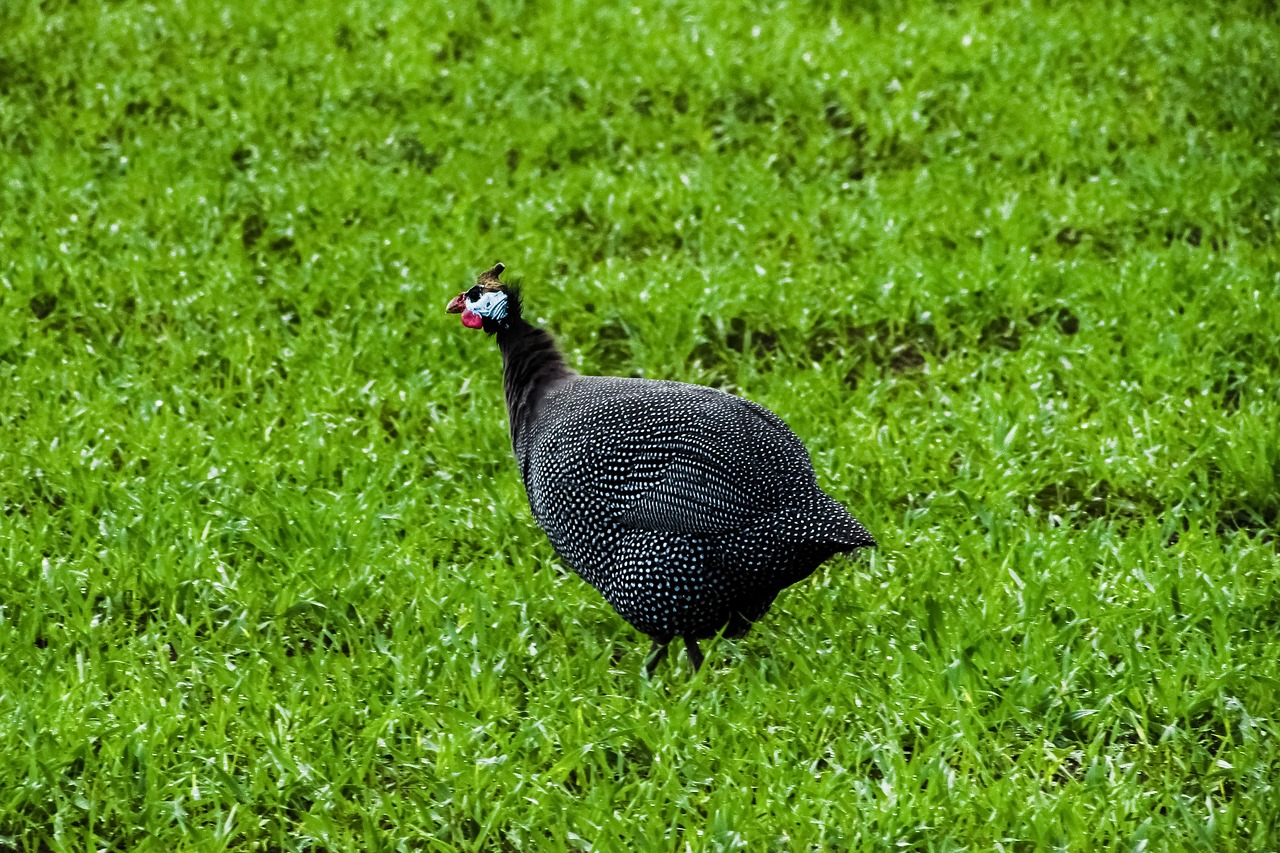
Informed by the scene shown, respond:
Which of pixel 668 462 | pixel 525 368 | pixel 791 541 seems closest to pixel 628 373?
pixel 525 368

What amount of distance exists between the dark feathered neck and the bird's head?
2 cm

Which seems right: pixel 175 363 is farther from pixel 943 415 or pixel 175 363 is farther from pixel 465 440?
pixel 943 415

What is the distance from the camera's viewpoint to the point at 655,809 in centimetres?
346

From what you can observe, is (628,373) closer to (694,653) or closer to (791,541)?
(694,653)

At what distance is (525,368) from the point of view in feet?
15.4

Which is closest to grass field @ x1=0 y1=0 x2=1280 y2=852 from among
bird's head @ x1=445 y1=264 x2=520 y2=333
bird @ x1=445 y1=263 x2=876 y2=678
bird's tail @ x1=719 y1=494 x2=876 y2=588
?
bird @ x1=445 y1=263 x2=876 y2=678

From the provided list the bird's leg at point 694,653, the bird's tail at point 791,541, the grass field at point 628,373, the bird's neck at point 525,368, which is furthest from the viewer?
the bird's neck at point 525,368

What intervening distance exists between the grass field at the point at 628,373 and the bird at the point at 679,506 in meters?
0.21

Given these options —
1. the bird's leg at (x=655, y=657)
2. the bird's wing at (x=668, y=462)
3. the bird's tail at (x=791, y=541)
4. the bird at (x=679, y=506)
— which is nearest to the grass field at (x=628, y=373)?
the bird's leg at (x=655, y=657)

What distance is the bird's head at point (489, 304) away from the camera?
4.68m

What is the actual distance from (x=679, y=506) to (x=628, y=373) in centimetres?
207

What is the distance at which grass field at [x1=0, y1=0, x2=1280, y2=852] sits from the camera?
3639mm

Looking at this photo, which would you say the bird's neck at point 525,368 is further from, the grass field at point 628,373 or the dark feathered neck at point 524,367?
the grass field at point 628,373

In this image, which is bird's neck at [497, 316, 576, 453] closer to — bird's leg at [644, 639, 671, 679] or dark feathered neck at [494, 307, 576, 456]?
dark feathered neck at [494, 307, 576, 456]
